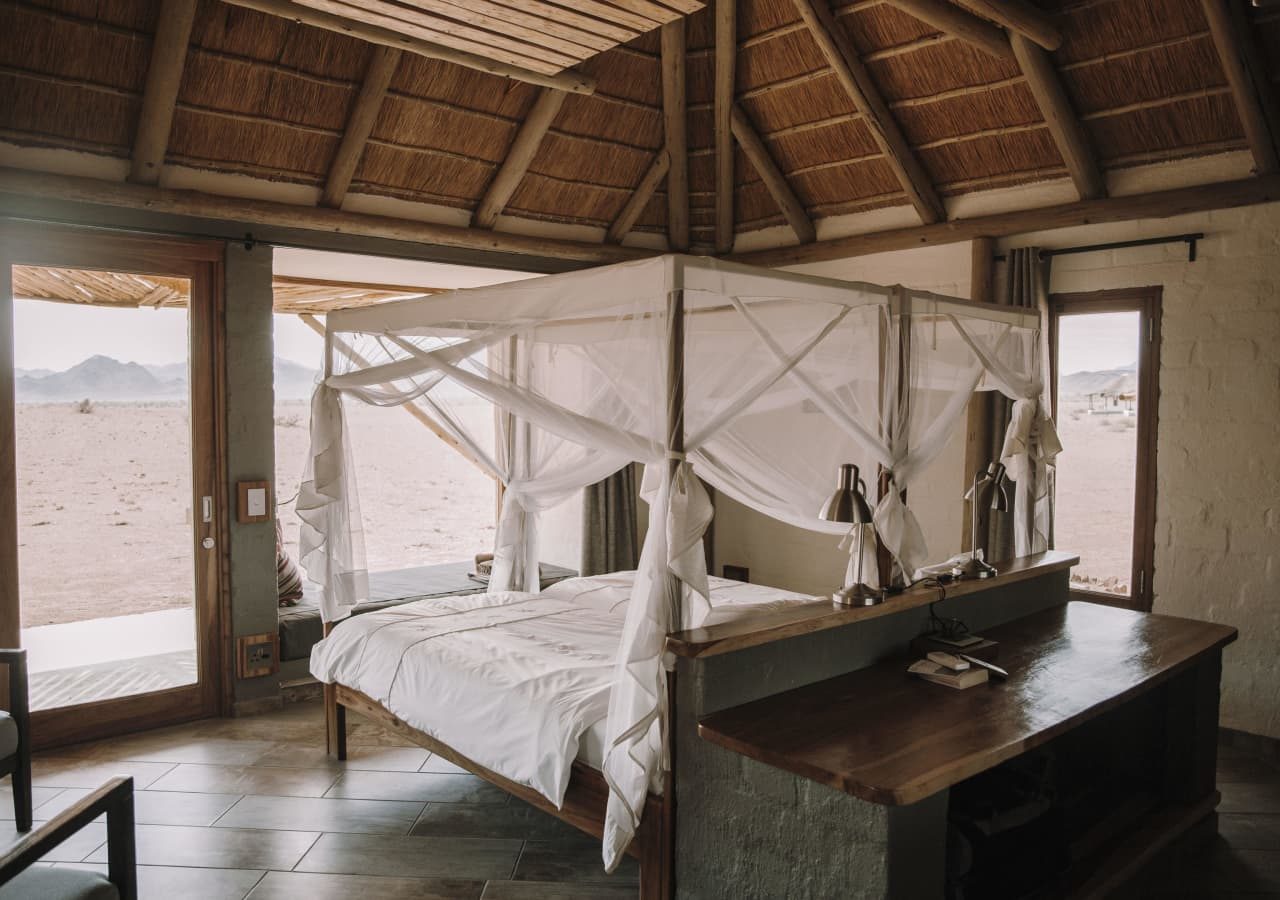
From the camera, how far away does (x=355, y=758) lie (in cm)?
398

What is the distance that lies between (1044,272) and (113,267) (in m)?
4.51

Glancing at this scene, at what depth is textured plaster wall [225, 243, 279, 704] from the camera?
14.8 feet

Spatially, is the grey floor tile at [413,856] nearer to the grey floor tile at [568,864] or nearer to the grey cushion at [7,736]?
the grey floor tile at [568,864]

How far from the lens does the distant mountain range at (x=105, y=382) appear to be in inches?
160

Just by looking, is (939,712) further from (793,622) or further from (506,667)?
Result: (506,667)

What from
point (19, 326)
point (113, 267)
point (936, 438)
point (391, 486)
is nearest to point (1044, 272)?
point (936, 438)

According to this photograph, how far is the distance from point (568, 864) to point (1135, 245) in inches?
150

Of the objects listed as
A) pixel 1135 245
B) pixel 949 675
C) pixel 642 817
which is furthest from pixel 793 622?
pixel 1135 245

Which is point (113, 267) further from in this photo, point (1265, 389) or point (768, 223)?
point (1265, 389)

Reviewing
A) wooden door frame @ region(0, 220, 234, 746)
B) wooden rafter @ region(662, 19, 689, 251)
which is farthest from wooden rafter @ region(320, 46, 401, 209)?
wooden rafter @ region(662, 19, 689, 251)

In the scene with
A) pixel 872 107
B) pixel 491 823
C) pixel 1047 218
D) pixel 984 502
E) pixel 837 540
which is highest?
pixel 872 107

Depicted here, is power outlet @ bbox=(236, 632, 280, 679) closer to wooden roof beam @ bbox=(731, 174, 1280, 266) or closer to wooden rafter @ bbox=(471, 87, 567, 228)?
wooden rafter @ bbox=(471, 87, 567, 228)

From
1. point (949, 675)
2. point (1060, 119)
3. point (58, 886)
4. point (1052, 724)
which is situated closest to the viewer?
point (58, 886)

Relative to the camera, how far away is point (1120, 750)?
131 inches
